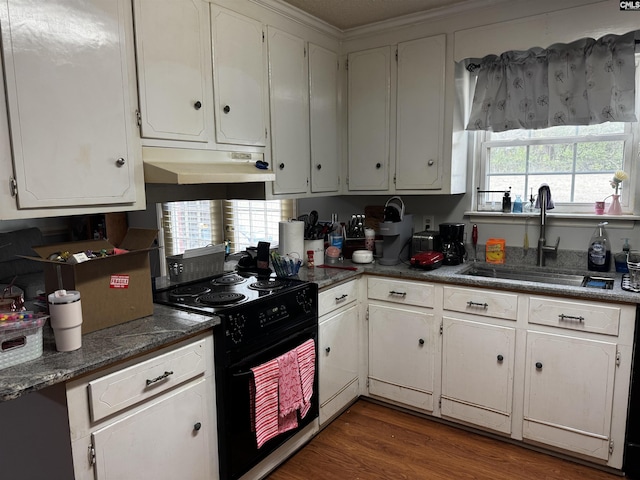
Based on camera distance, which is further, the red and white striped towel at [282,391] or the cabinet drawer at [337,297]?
the cabinet drawer at [337,297]

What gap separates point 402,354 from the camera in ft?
9.25

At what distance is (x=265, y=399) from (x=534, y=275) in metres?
1.81

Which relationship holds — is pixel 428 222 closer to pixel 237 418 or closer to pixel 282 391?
pixel 282 391

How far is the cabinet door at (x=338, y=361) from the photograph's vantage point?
260 centimetres

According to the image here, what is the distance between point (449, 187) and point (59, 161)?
2167mm

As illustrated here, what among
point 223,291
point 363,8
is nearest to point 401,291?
point 223,291

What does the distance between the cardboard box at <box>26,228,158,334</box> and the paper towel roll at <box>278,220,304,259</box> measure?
3.19 feet

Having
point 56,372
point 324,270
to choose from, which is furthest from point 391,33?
point 56,372

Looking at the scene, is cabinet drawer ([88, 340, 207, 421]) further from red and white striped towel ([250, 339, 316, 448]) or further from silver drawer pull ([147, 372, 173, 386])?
red and white striped towel ([250, 339, 316, 448])

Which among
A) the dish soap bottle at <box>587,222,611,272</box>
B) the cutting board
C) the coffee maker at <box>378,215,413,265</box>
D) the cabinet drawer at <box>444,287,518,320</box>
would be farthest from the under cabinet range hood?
the dish soap bottle at <box>587,222,611,272</box>

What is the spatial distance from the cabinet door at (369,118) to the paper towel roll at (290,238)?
69 cm

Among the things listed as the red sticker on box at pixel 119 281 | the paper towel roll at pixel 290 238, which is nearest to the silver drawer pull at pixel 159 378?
the red sticker on box at pixel 119 281

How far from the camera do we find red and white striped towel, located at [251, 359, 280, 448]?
2031mm

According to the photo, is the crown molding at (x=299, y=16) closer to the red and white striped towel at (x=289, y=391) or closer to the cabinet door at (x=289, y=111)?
the cabinet door at (x=289, y=111)
